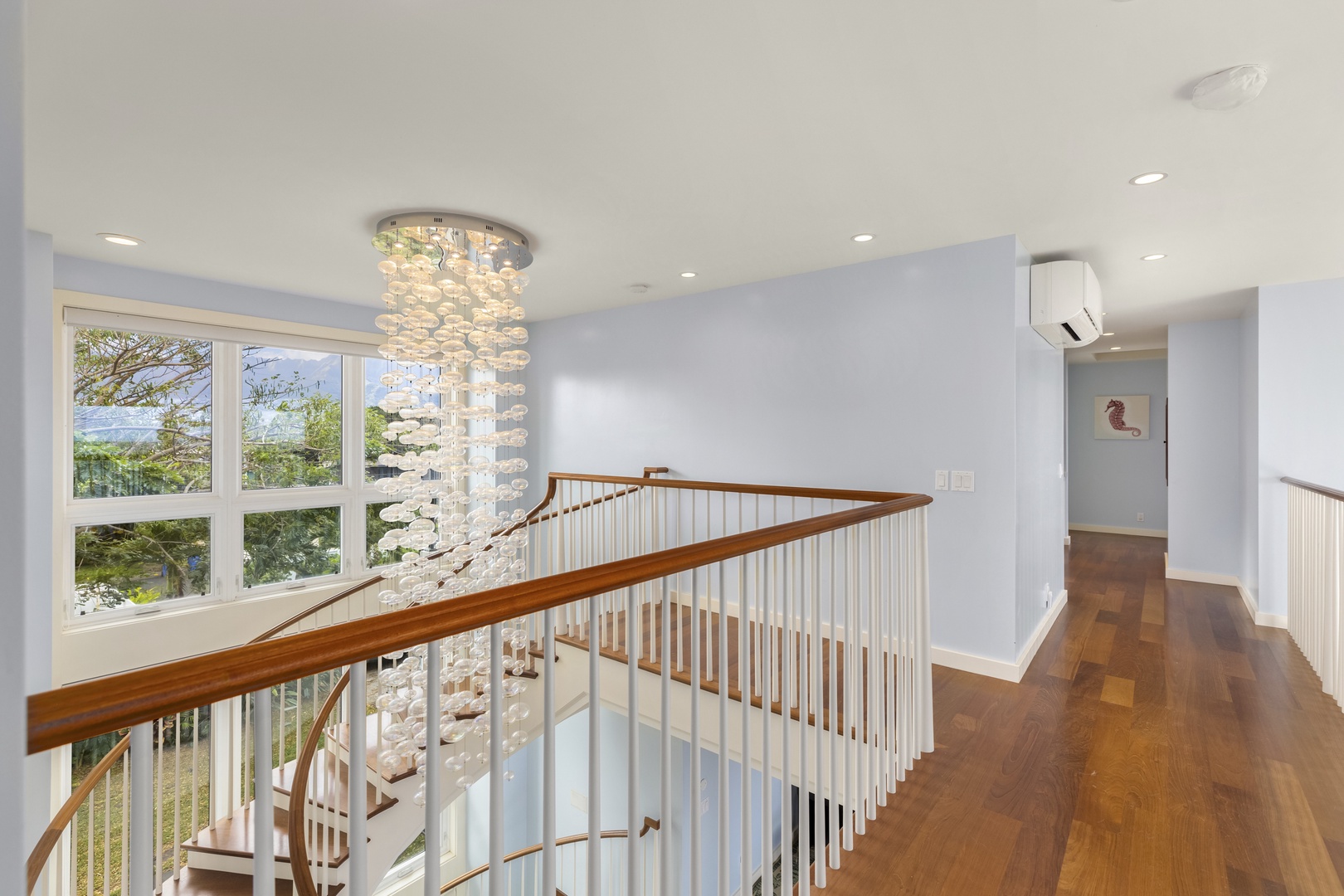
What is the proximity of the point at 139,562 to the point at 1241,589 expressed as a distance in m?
7.98

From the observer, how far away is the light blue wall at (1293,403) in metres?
3.83

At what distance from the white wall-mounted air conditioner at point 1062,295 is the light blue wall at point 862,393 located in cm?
36

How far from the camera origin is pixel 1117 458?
7562 millimetres

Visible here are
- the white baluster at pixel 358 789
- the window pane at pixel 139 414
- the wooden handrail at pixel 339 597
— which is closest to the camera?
the white baluster at pixel 358 789

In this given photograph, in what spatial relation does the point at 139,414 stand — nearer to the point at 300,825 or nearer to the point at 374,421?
the point at 374,421

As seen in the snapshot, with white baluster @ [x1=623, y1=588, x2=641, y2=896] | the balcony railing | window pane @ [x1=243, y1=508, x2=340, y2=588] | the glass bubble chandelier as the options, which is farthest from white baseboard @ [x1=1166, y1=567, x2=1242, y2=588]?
window pane @ [x1=243, y1=508, x2=340, y2=588]

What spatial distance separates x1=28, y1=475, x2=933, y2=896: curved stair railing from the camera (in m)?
0.74

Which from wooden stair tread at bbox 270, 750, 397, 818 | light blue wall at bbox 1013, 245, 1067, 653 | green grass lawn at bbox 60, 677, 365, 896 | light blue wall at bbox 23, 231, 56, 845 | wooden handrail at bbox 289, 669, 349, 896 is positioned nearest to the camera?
wooden handrail at bbox 289, 669, 349, 896

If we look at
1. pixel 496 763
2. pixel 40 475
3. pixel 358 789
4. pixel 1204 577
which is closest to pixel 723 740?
pixel 496 763

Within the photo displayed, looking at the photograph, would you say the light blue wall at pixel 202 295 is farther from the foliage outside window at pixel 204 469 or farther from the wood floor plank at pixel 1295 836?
the wood floor plank at pixel 1295 836

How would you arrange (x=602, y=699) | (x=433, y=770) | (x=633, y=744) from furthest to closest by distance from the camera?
(x=602, y=699) → (x=633, y=744) → (x=433, y=770)

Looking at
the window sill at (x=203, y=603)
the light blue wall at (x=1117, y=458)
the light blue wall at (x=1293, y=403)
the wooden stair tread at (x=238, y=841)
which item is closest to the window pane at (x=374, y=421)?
the window sill at (x=203, y=603)

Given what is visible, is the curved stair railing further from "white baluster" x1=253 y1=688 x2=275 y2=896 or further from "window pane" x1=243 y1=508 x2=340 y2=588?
"window pane" x1=243 y1=508 x2=340 y2=588

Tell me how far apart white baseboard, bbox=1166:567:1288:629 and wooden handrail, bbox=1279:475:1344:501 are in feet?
2.98
